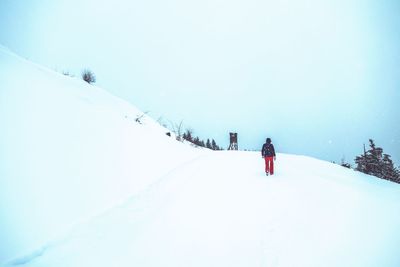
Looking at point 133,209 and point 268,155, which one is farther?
point 268,155

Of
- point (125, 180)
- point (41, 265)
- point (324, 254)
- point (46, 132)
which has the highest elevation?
point (46, 132)

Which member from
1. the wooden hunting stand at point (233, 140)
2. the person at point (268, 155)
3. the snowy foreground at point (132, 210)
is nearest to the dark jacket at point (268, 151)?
the person at point (268, 155)

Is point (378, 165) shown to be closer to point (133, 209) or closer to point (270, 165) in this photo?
point (270, 165)

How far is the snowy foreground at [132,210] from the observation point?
4.92 metres

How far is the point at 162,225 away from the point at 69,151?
140 inches

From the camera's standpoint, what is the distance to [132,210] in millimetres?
7016

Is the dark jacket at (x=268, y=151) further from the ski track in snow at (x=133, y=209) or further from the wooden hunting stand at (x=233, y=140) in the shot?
the wooden hunting stand at (x=233, y=140)

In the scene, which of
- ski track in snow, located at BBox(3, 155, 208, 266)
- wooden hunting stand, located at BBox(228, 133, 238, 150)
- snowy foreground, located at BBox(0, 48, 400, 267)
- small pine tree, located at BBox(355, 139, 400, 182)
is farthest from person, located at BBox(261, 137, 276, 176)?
small pine tree, located at BBox(355, 139, 400, 182)

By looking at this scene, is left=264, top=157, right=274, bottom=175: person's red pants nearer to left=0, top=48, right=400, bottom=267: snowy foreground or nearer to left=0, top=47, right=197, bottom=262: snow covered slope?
left=0, top=48, right=400, bottom=267: snowy foreground

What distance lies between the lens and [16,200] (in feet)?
16.1

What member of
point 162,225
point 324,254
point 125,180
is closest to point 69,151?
point 125,180

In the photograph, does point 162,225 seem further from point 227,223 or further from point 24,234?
point 24,234

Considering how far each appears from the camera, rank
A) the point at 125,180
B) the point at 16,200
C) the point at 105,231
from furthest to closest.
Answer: the point at 125,180 → the point at 105,231 → the point at 16,200

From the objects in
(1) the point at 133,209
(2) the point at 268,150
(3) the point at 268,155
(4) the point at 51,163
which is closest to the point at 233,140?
(2) the point at 268,150
